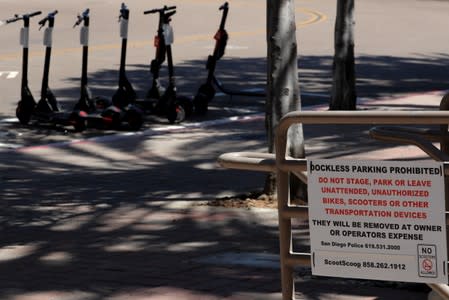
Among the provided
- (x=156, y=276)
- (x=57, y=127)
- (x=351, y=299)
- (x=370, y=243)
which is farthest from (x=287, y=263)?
(x=57, y=127)

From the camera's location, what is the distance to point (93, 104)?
703 inches

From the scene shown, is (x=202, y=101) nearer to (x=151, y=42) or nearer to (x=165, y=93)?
(x=165, y=93)

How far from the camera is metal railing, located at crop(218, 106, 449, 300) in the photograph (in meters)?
5.82

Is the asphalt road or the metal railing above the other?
the metal railing

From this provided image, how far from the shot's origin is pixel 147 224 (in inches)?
432

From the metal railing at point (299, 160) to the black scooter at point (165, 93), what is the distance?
10.8 m

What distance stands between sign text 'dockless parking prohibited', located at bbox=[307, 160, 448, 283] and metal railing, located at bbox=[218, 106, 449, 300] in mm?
104

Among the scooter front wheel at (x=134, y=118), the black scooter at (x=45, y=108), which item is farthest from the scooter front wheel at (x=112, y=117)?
the black scooter at (x=45, y=108)

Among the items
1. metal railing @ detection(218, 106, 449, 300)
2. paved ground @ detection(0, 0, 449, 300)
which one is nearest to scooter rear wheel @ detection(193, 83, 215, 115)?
paved ground @ detection(0, 0, 449, 300)

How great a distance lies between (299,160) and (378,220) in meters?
0.49

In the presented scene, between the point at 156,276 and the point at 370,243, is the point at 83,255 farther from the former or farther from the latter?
the point at 370,243

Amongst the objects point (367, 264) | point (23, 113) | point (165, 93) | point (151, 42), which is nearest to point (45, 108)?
point (23, 113)

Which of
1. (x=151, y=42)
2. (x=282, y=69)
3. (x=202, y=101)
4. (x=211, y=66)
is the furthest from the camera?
(x=151, y=42)

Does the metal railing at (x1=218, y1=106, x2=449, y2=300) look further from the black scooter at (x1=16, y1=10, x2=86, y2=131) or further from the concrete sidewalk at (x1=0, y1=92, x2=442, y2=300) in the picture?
the black scooter at (x1=16, y1=10, x2=86, y2=131)
